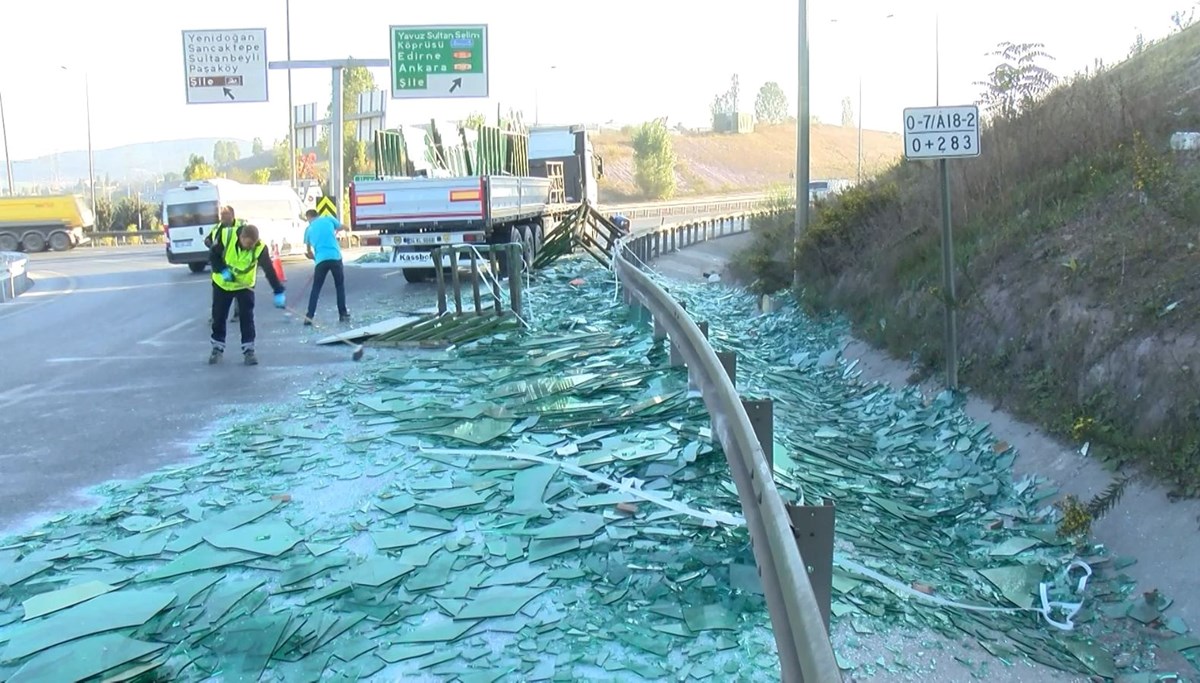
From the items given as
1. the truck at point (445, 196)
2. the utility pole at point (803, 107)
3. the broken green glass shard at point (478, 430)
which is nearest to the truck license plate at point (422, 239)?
the truck at point (445, 196)

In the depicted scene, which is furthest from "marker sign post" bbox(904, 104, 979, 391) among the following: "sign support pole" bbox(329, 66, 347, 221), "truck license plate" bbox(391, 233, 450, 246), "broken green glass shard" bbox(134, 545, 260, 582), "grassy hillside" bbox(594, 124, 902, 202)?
"grassy hillside" bbox(594, 124, 902, 202)

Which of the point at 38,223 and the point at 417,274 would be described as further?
the point at 38,223

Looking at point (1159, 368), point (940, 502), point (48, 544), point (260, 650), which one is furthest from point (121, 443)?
point (1159, 368)

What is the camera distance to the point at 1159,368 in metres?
6.75

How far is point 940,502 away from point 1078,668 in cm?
234

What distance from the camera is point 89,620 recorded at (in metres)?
4.25

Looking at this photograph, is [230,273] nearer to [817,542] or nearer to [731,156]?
[817,542]

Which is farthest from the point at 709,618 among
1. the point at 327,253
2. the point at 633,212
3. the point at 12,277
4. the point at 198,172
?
the point at 198,172

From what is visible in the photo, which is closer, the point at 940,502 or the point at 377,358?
the point at 940,502

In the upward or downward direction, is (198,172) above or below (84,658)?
above

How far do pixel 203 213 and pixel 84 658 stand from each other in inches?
1007

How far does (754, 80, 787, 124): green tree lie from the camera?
614ft

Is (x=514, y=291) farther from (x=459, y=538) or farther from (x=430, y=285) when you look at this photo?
(x=430, y=285)

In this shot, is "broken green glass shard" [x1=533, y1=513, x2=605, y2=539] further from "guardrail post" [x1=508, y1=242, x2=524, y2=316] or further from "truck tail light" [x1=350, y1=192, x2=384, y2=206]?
"truck tail light" [x1=350, y1=192, x2=384, y2=206]
